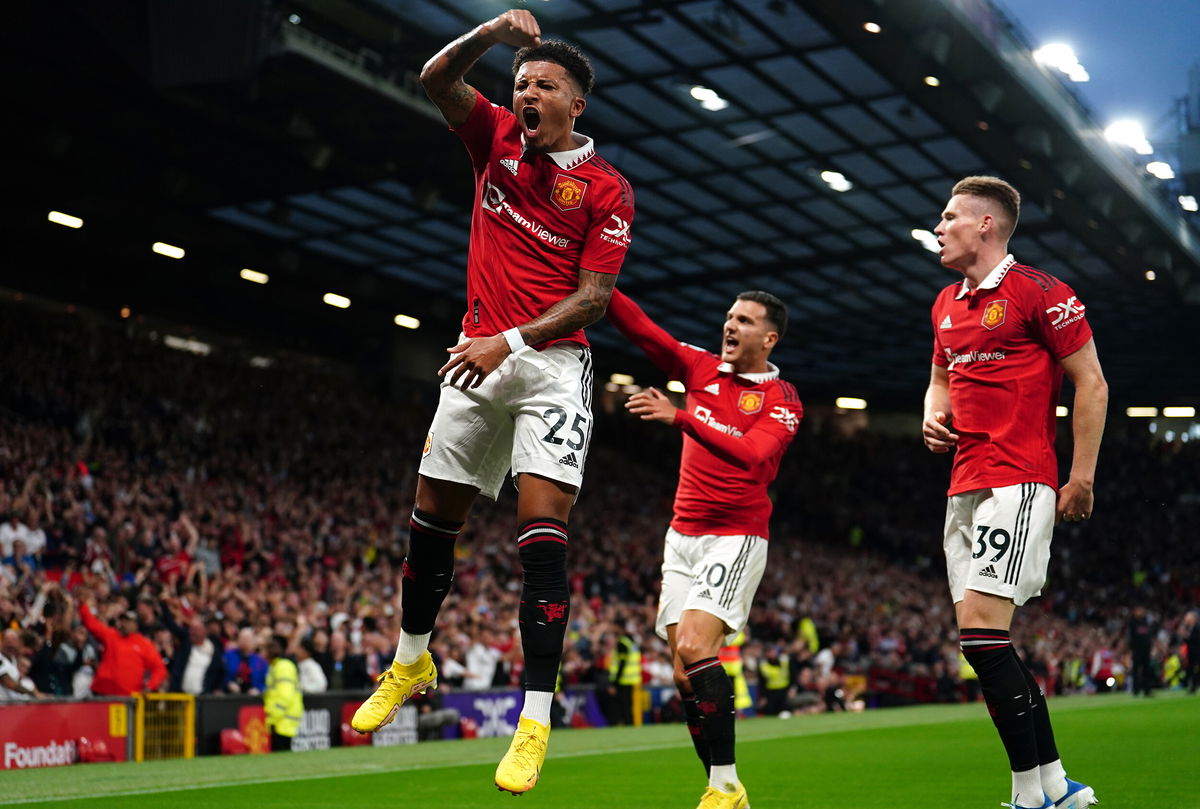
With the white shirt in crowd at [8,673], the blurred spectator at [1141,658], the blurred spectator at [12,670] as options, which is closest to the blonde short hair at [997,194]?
the blurred spectator at [12,670]

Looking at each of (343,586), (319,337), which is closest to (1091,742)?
(343,586)

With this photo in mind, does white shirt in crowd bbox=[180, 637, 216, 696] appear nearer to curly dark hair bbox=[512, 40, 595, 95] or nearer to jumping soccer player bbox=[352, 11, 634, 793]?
jumping soccer player bbox=[352, 11, 634, 793]

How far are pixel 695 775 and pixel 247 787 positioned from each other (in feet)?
11.8

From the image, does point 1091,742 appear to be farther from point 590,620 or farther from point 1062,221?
point 1062,221

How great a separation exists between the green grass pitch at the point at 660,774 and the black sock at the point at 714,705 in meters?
1.54

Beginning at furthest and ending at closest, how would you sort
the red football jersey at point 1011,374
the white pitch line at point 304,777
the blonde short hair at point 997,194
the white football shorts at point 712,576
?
the white pitch line at point 304,777 < the white football shorts at point 712,576 < the blonde short hair at point 997,194 < the red football jersey at point 1011,374

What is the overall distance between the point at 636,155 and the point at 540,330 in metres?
20.9

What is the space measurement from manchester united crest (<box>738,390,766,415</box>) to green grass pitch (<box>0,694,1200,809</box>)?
2.46 metres

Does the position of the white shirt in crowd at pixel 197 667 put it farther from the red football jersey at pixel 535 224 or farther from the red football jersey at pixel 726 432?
the red football jersey at pixel 535 224

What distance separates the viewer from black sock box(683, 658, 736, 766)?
6684 mm

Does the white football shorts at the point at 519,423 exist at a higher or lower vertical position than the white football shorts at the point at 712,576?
higher

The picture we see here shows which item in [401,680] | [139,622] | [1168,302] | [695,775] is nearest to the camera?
[401,680]

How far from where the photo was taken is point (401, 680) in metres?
5.52

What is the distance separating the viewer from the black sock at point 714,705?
668 centimetres
